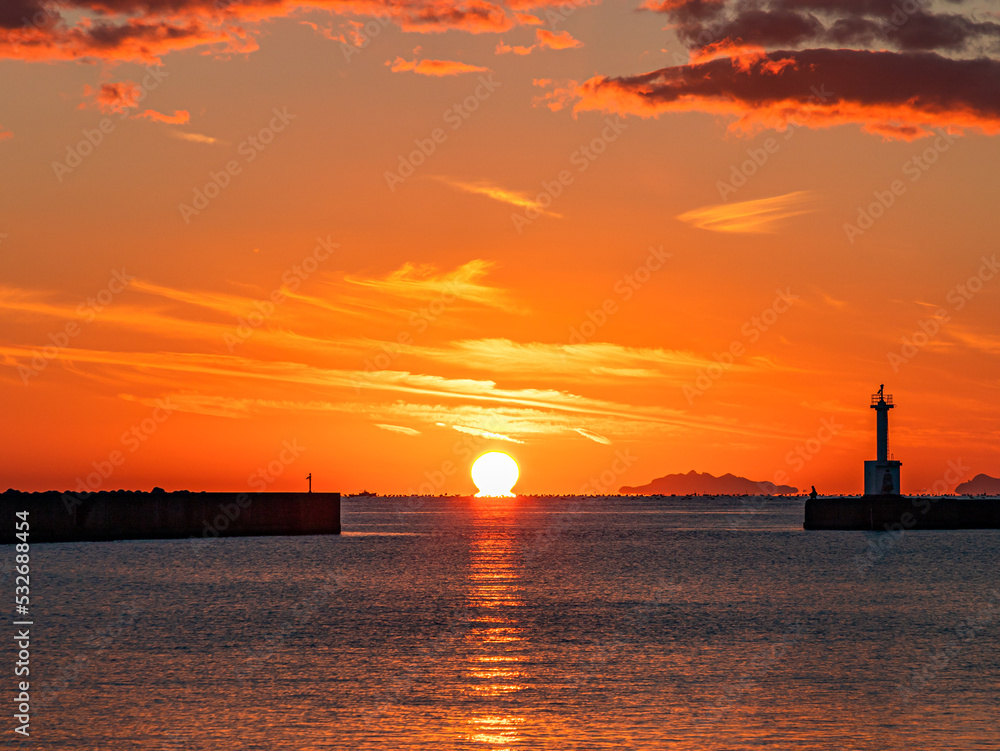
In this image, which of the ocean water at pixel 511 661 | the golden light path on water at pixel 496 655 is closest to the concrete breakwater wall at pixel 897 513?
the ocean water at pixel 511 661

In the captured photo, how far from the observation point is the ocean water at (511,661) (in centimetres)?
2512

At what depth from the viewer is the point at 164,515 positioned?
395 ft

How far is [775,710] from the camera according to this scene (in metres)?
27.9

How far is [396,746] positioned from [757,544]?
11658 cm

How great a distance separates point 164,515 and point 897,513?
96.0m

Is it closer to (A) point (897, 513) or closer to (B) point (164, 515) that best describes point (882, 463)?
(A) point (897, 513)

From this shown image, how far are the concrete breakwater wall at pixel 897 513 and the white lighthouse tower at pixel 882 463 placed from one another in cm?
162

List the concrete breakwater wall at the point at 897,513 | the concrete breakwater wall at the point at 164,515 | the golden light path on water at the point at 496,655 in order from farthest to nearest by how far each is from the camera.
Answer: the concrete breakwater wall at the point at 897,513 < the concrete breakwater wall at the point at 164,515 < the golden light path on water at the point at 496,655

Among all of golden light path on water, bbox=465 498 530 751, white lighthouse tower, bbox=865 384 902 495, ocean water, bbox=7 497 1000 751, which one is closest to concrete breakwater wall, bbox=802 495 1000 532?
white lighthouse tower, bbox=865 384 902 495

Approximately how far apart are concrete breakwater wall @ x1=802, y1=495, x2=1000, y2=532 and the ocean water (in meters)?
68.1

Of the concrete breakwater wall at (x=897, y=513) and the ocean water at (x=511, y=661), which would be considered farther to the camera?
the concrete breakwater wall at (x=897, y=513)

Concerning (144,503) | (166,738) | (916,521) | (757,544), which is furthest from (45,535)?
(916,521)

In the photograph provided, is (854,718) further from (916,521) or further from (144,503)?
(916,521)

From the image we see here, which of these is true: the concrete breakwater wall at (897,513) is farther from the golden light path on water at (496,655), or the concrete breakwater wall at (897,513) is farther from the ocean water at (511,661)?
the golden light path on water at (496,655)
